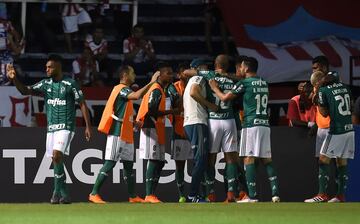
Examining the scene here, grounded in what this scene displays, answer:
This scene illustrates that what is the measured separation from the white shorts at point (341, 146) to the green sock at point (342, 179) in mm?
219

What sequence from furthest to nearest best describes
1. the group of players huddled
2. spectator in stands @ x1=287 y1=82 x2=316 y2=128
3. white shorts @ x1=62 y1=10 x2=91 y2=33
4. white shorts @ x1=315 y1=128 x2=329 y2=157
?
white shorts @ x1=62 y1=10 x2=91 y2=33 < spectator in stands @ x1=287 y1=82 x2=316 y2=128 < white shorts @ x1=315 y1=128 x2=329 y2=157 < the group of players huddled

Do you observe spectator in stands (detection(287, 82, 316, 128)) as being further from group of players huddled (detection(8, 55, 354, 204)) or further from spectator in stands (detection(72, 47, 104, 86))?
spectator in stands (detection(72, 47, 104, 86))

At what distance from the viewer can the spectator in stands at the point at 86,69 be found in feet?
82.8

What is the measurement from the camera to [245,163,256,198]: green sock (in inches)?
790

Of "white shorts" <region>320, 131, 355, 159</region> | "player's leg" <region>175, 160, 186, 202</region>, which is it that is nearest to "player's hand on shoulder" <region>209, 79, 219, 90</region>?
"player's leg" <region>175, 160, 186, 202</region>

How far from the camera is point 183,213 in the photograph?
17391 mm

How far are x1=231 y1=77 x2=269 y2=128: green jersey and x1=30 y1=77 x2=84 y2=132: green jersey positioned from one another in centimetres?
240

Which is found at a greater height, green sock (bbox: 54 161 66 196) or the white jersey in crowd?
the white jersey in crowd

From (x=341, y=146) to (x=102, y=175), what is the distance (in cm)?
374

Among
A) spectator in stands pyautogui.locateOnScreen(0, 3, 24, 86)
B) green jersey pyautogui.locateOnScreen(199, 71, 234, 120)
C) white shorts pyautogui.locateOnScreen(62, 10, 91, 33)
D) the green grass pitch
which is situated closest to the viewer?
the green grass pitch

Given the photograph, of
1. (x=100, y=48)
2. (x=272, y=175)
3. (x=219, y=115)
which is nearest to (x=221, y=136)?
(x=219, y=115)

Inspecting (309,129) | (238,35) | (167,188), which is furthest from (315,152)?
(238,35)

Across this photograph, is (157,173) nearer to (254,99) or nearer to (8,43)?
(254,99)

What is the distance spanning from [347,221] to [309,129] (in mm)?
6075
